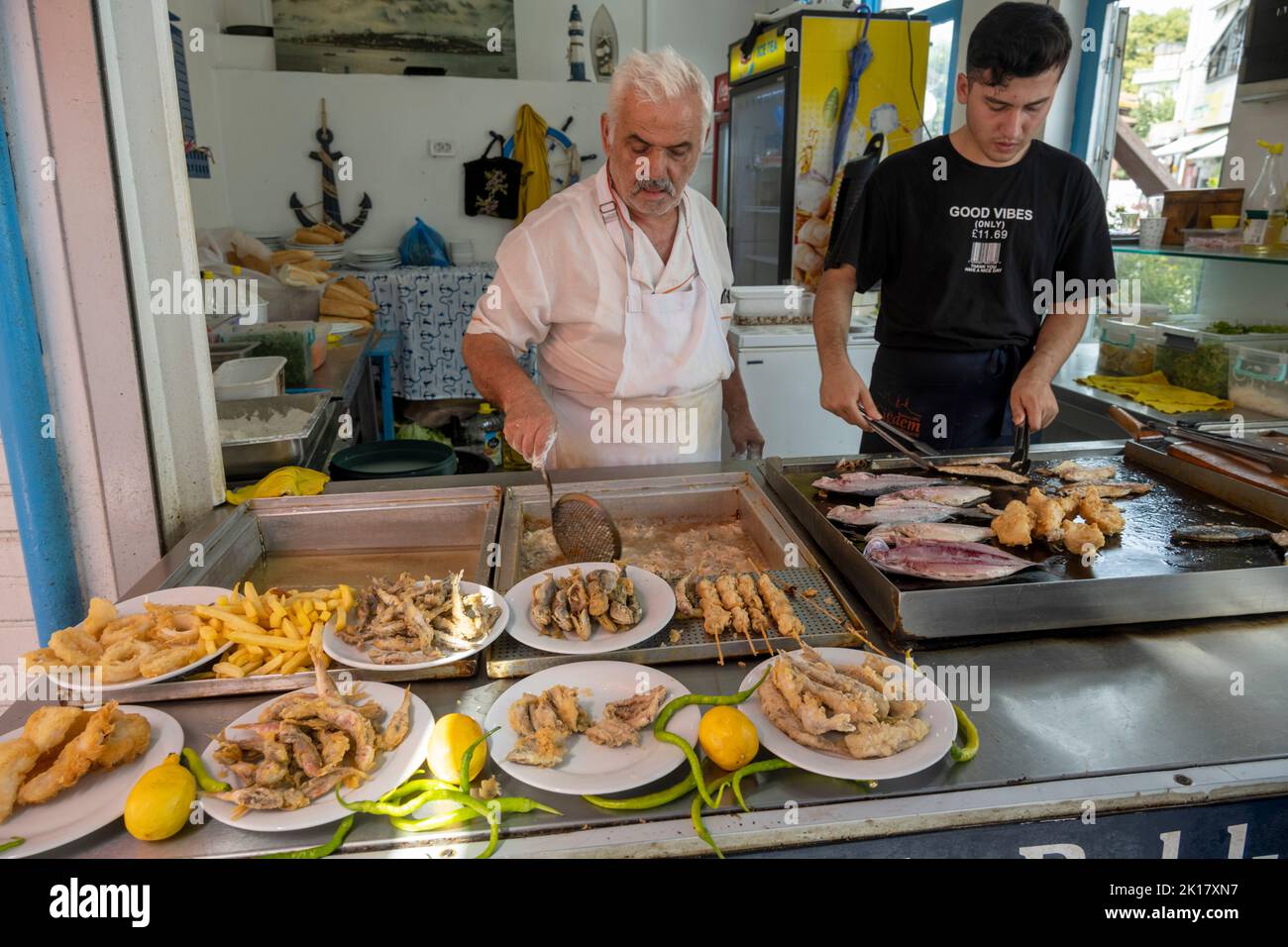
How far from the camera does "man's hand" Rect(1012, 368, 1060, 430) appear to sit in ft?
7.93

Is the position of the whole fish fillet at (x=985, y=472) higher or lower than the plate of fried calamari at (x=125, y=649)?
higher

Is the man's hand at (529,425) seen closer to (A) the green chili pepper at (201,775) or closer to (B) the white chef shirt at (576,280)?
(B) the white chef shirt at (576,280)

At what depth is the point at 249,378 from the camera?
10.7ft

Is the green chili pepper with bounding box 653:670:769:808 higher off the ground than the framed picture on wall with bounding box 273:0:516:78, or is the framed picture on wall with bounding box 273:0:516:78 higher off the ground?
the framed picture on wall with bounding box 273:0:516:78

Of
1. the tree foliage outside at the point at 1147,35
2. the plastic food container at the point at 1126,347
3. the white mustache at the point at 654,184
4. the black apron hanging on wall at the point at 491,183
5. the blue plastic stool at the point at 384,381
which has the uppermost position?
the tree foliage outside at the point at 1147,35

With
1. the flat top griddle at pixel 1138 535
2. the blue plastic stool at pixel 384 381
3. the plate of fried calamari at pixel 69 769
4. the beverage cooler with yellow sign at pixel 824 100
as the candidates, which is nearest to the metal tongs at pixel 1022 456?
the flat top griddle at pixel 1138 535

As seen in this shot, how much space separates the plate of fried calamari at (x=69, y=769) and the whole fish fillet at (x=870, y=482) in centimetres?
151

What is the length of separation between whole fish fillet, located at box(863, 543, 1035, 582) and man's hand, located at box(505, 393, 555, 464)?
804 mm

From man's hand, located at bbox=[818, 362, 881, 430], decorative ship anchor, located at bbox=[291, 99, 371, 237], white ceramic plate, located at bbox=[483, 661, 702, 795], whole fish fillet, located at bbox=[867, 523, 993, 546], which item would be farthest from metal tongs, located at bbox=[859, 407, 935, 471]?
decorative ship anchor, located at bbox=[291, 99, 371, 237]

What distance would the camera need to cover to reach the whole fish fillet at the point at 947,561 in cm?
160

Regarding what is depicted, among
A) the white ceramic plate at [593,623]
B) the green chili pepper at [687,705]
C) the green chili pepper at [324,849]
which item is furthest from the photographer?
the white ceramic plate at [593,623]

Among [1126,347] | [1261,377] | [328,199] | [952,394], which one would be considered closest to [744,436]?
[952,394]

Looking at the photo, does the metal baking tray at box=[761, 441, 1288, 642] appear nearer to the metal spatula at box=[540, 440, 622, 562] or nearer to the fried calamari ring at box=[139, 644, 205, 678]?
the metal spatula at box=[540, 440, 622, 562]

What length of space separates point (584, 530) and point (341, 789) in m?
0.90
